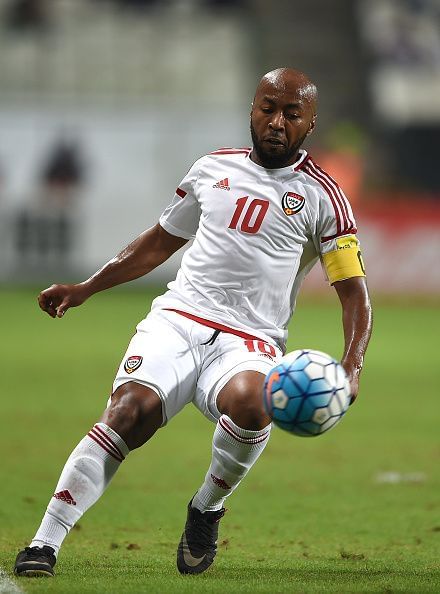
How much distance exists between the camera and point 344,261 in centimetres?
556

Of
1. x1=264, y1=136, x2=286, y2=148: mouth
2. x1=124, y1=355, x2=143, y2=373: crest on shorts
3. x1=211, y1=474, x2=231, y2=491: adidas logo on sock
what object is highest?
x1=264, y1=136, x2=286, y2=148: mouth

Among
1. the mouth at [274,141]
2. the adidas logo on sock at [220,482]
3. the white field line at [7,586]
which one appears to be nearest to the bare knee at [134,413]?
the adidas logo on sock at [220,482]

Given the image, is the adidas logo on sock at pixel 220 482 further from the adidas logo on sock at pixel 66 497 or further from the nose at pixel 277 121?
the nose at pixel 277 121

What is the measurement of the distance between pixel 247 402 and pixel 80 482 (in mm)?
785

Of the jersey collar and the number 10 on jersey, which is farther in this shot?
the jersey collar

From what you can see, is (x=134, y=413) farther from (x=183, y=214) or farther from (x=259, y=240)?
(x=183, y=214)

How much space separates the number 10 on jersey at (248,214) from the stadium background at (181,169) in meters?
2.66

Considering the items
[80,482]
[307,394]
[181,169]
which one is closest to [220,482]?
[80,482]

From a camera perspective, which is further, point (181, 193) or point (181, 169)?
point (181, 169)

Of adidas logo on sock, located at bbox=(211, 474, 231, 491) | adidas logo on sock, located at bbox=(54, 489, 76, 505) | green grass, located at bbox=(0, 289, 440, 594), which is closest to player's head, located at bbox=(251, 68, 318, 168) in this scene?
adidas logo on sock, located at bbox=(211, 474, 231, 491)

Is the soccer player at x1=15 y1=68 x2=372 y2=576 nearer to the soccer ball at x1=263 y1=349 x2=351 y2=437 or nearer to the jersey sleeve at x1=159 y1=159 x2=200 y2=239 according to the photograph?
the jersey sleeve at x1=159 y1=159 x2=200 y2=239

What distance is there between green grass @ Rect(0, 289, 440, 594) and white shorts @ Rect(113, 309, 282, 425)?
2.64 feet

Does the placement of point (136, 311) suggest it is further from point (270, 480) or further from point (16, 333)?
point (270, 480)

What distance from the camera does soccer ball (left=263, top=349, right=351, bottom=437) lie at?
16.3 feet
